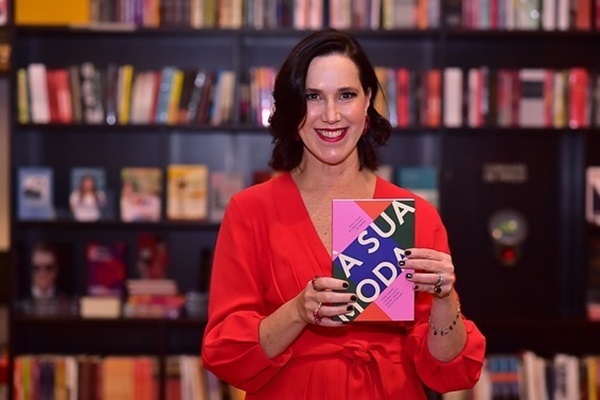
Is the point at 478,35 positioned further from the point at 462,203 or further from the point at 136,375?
the point at 136,375

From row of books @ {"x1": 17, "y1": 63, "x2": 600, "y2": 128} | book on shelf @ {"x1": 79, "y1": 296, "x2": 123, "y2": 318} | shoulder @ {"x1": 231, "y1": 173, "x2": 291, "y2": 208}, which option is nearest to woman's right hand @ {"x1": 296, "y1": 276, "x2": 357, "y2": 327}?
shoulder @ {"x1": 231, "y1": 173, "x2": 291, "y2": 208}

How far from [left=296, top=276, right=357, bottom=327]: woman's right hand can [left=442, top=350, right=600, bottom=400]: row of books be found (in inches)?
104

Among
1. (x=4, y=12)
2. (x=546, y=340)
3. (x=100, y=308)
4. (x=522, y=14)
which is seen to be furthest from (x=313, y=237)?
(x=546, y=340)

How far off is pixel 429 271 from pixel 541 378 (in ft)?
8.91

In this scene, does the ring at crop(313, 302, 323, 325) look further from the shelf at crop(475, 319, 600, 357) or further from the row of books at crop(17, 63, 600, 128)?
the shelf at crop(475, 319, 600, 357)

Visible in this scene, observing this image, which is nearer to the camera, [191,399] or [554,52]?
[191,399]

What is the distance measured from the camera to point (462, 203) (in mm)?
4527

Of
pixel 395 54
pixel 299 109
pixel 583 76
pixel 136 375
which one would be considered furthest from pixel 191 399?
pixel 299 109

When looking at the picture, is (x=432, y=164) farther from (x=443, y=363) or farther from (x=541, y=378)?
(x=443, y=363)

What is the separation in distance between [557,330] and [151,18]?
7.42 feet

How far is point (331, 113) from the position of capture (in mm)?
1903

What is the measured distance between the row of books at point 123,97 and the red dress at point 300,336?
2407 mm

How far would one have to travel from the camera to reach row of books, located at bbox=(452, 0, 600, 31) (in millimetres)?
4320

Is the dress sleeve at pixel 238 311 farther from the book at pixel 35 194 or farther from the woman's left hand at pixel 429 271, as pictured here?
the book at pixel 35 194
